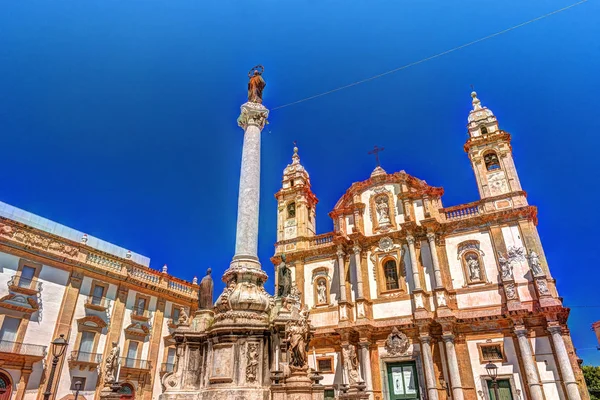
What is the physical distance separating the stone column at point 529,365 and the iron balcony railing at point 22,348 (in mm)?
24355

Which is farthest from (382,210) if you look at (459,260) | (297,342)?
(297,342)

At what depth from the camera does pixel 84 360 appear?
21.5 meters

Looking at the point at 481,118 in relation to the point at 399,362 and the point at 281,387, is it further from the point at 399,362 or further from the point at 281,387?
the point at 281,387

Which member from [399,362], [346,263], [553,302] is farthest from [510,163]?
[399,362]

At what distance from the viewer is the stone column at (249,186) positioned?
11.7 m

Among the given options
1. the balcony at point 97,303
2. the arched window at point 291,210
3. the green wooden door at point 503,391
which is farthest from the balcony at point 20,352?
the green wooden door at point 503,391

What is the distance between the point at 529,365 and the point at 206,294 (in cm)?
1638

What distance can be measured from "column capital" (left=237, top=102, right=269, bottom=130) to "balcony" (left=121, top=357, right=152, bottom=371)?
17610 millimetres

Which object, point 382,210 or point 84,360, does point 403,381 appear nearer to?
point 382,210

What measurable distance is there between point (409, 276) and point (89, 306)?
19347 mm

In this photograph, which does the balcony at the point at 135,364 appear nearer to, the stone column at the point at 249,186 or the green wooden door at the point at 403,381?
the green wooden door at the point at 403,381

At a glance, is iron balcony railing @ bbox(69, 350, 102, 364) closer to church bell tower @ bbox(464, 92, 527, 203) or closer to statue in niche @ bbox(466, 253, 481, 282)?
statue in niche @ bbox(466, 253, 481, 282)

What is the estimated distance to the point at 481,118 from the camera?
2691cm

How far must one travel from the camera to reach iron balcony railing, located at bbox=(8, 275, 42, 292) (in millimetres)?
19984
